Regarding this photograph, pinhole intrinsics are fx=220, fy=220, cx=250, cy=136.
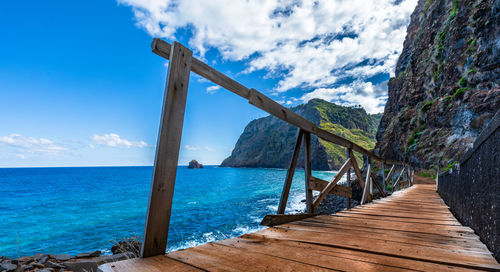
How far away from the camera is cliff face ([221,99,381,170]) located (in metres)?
122

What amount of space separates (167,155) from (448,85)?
3347 centimetres

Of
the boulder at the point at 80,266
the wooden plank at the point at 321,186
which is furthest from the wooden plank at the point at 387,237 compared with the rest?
the boulder at the point at 80,266

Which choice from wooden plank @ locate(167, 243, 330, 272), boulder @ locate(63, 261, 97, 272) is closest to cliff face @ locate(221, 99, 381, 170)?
boulder @ locate(63, 261, 97, 272)

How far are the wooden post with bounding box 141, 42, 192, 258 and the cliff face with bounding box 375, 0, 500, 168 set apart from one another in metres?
23.3

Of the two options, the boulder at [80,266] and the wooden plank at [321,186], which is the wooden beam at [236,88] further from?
the boulder at [80,266]

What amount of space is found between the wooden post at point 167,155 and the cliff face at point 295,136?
122 m

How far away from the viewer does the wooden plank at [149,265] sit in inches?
56.5

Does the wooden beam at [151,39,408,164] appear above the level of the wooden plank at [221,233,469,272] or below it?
above

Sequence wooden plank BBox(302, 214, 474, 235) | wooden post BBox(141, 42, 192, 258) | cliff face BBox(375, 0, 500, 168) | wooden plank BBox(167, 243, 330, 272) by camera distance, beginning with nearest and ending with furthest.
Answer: wooden plank BBox(167, 243, 330, 272) → wooden post BBox(141, 42, 192, 258) → wooden plank BBox(302, 214, 474, 235) → cliff face BBox(375, 0, 500, 168)

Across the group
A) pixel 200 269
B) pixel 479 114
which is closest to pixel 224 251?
pixel 200 269

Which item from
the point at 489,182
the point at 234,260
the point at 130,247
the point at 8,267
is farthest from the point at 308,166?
the point at 8,267

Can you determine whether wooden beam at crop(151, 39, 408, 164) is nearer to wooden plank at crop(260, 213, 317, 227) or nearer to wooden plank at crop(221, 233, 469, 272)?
wooden plank at crop(260, 213, 317, 227)

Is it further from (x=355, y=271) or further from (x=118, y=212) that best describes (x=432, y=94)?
(x=118, y=212)

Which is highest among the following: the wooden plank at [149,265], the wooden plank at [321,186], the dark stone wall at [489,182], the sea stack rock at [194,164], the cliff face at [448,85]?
the cliff face at [448,85]
